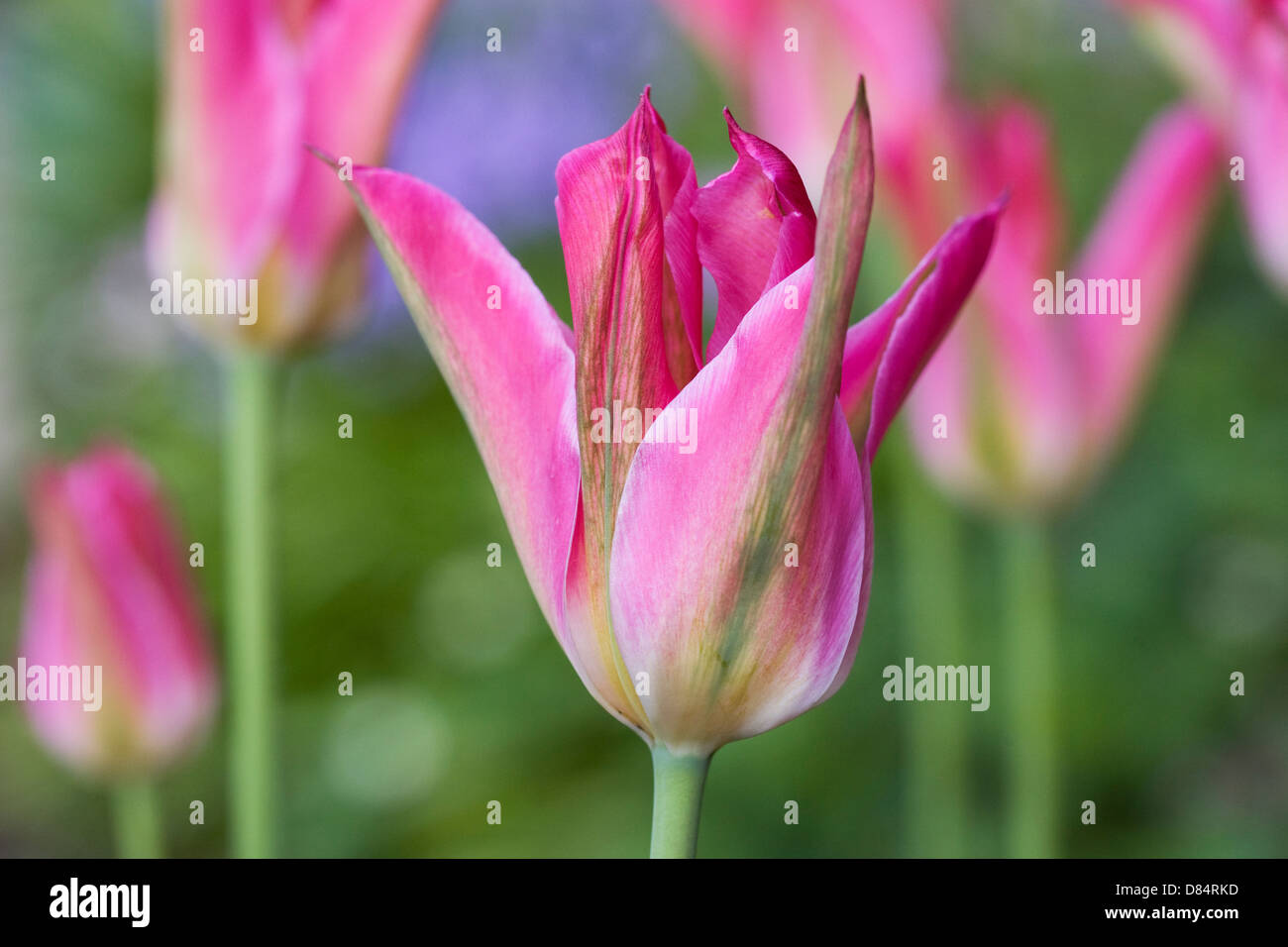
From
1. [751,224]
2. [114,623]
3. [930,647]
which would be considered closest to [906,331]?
[751,224]

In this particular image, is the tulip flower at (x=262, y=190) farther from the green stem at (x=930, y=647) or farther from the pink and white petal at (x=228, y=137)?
the green stem at (x=930, y=647)

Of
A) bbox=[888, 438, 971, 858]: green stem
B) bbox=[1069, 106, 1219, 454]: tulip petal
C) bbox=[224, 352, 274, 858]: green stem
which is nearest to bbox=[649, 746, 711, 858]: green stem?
bbox=[224, 352, 274, 858]: green stem

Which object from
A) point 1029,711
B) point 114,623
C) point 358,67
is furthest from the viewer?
point 1029,711

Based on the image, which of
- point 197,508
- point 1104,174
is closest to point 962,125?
point 1104,174

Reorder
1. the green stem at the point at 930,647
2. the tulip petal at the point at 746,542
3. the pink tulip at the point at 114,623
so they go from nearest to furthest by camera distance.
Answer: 1. the tulip petal at the point at 746,542
2. the pink tulip at the point at 114,623
3. the green stem at the point at 930,647

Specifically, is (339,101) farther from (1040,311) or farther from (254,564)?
(1040,311)

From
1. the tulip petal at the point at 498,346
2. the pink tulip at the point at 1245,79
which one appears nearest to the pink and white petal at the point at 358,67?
the tulip petal at the point at 498,346
